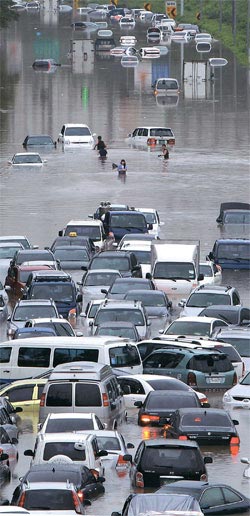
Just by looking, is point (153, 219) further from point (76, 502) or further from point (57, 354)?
point (76, 502)

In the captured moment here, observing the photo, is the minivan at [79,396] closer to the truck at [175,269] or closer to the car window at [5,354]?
the car window at [5,354]

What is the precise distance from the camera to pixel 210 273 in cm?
5375

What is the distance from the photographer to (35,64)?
5032 inches

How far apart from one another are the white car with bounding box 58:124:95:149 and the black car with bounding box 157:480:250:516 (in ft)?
208

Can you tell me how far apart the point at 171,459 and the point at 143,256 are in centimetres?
2645

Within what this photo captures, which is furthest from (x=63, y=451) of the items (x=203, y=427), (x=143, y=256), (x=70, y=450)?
(x=143, y=256)

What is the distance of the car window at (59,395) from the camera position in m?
35.2

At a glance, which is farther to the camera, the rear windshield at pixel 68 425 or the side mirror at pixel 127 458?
the rear windshield at pixel 68 425

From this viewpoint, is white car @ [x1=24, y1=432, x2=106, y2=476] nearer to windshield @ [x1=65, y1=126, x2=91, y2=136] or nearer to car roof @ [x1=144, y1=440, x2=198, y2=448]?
car roof @ [x1=144, y1=440, x2=198, y2=448]

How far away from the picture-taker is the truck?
51.7 m

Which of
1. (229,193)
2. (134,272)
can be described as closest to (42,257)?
(134,272)

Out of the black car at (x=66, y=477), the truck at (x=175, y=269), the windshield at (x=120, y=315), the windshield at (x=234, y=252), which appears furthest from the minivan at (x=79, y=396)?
the windshield at (x=234, y=252)

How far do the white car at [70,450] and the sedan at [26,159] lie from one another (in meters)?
54.4

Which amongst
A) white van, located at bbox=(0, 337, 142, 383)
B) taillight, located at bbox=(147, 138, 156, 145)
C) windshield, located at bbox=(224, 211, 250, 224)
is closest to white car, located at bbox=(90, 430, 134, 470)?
white van, located at bbox=(0, 337, 142, 383)
